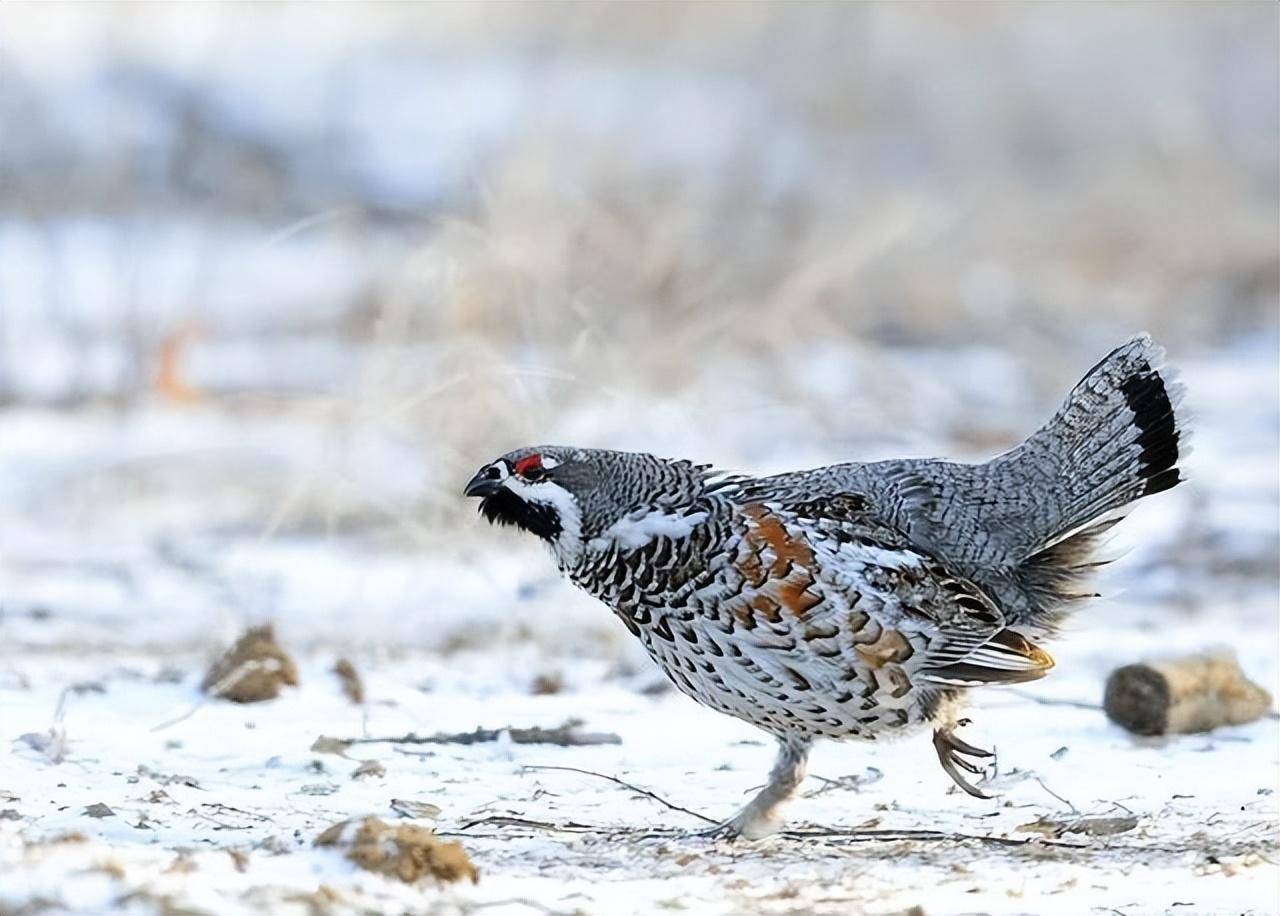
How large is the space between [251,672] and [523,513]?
1472 millimetres

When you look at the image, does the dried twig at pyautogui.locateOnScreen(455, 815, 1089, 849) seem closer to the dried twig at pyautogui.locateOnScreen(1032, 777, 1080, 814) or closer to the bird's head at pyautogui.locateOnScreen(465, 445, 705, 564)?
the dried twig at pyautogui.locateOnScreen(1032, 777, 1080, 814)

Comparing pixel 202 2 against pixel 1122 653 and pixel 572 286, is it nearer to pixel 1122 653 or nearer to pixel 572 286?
pixel 572 286

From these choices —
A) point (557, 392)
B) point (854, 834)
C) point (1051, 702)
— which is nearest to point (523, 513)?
point (854, 834)

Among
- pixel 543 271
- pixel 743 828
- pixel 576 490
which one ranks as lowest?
pixel 743 828

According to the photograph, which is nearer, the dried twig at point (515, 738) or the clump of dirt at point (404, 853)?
the clump of dirt at point (404, 853)

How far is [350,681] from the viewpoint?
6445mm

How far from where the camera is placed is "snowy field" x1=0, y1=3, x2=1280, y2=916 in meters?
4.77

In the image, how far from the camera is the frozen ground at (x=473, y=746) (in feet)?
14.0

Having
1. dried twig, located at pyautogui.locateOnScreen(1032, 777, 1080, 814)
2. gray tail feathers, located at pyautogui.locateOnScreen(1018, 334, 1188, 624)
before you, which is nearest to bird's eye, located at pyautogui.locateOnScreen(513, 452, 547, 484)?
gray tail feathers, located at pyautogui.locateOnScreen(1018, 334, 1188, 624)

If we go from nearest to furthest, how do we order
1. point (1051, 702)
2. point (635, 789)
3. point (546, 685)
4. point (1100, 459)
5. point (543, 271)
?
point (635, 789)
point (1100, 459)
point (1051, 702)
point (546, 685)
point (543, 271)

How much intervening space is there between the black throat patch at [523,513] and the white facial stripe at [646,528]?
0.56 feet

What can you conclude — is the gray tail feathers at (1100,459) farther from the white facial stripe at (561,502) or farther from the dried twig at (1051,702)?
the white facial stripe at (561,502)

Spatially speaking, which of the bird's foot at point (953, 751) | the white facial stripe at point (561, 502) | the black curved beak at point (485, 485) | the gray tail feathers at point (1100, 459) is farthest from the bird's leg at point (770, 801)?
the black curved beak at point (485, 485)

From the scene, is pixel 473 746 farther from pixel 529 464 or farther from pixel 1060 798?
pixel 1060 798
